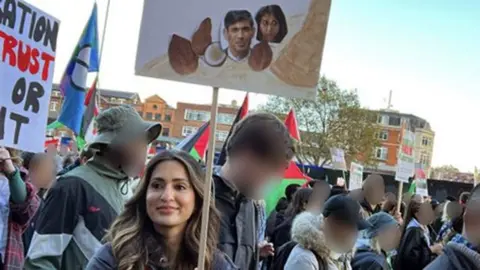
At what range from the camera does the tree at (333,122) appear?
51719mm

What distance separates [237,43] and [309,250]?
190 cm

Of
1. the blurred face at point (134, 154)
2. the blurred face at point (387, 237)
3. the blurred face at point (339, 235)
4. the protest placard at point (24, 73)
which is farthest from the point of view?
the blurred face at point (387, 237)

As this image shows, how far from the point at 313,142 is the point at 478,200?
51.7 m

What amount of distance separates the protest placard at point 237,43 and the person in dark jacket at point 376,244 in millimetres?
2521

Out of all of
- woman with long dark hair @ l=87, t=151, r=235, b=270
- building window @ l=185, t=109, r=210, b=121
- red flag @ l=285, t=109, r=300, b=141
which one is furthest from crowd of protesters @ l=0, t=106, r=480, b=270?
building window @ l=185, t=109, r=210, b=121

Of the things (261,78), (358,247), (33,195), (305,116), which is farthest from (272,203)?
(305,116)

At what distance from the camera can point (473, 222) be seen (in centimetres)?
315

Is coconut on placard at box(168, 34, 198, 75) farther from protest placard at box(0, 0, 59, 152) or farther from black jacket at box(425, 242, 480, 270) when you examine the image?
black jacket at box(425, 242, 480, 270)

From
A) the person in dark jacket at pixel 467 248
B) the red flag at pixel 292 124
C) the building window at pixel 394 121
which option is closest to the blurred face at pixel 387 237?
the person in dark jacket at pixel 467 248

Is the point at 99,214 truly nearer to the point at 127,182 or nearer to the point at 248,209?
the point at 127,182

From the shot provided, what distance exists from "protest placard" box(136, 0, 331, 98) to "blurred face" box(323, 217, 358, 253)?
71.2 inches

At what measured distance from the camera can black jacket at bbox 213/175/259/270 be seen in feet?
9.00

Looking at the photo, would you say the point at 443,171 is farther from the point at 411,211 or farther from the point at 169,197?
the point at 169,197

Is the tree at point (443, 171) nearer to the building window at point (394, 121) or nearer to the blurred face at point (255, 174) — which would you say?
the building window at point (394, 121)
